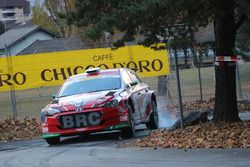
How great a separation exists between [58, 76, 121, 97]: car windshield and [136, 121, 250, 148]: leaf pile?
2150 millimetres

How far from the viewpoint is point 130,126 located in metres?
13.5

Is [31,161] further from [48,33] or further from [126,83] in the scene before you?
[48,33]

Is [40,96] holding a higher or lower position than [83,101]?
lower

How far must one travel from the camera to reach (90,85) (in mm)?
14656

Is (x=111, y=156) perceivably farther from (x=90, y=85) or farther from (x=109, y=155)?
(x=90, y=85)

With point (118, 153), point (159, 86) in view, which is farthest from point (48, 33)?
point (118, 153)

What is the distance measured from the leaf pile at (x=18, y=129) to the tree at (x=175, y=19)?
17.4 feet

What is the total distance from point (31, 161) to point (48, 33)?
61.9 m

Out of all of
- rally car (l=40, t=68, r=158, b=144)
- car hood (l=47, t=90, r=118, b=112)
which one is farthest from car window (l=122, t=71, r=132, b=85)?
car hood (l=47, t=90, r=118, b=112)

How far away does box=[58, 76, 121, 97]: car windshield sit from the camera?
14445 millimetres

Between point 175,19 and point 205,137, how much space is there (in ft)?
7.18

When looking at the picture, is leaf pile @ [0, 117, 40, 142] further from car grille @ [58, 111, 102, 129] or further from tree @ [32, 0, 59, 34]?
tree @ [32, 0, 59, 34]

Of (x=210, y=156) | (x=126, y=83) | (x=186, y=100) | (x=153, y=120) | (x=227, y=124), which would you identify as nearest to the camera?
(x=210, y=156)

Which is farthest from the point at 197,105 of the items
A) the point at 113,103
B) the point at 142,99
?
the point at 113,103
